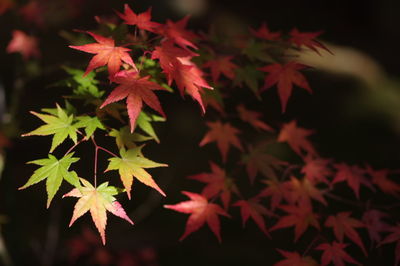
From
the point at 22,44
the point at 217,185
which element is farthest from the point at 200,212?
the point at 22,44

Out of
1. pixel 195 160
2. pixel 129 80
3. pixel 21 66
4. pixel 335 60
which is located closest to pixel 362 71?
pixel 335 60

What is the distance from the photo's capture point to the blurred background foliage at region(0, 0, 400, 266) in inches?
117

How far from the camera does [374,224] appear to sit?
1594mm

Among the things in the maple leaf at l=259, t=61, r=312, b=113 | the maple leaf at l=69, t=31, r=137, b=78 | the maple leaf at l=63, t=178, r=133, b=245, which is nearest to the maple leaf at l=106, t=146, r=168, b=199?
the maple leaf at l=63, t=178, r=133, b=245

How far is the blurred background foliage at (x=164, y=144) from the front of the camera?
298 cm

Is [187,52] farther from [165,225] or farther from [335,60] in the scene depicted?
[335,60]

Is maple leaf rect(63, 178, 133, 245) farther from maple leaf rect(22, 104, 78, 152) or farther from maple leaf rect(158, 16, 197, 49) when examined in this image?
maple leaf rect(158, 16, 197, 49)

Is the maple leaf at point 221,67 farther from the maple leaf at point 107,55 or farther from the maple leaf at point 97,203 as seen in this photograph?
the maple leaf at point 97,203

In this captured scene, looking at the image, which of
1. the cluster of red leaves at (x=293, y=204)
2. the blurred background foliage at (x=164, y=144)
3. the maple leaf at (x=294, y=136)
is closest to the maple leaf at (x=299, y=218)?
the cluster of red leaves at (x=293, y=204)

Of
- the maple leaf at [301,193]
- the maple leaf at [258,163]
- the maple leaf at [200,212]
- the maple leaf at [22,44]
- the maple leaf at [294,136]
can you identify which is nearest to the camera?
the maple leaf at [200,212]

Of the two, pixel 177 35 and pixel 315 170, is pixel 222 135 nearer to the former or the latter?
pixel 315 170

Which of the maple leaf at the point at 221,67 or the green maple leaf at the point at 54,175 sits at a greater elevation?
the maple leaf at the point at 221,67

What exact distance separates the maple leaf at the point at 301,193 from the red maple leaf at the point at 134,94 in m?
0.79

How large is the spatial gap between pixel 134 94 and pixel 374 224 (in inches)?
45.7
